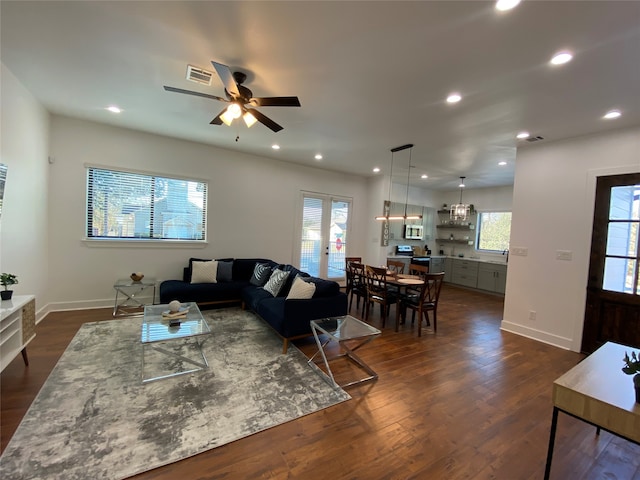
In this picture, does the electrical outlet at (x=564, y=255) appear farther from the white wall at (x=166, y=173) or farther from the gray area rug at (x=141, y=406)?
the white wall at (x=166, y=173)

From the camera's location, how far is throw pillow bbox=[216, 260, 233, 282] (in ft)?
16.1

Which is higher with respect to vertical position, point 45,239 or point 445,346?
point 45,239

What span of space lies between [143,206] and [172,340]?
3.07 metres

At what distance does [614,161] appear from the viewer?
3.42 meters

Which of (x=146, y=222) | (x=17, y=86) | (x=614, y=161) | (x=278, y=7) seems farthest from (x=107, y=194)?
(x=614, y=161)

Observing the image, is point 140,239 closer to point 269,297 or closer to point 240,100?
point 269,297

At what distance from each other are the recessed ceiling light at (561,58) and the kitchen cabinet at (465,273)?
235 inches

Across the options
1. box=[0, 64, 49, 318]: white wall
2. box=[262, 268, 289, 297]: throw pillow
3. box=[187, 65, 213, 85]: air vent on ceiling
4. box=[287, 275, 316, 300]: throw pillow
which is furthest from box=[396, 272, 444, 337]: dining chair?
box=[0, 64, 49, 318]: white wall

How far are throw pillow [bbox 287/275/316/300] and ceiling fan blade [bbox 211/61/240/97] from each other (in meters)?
2.21

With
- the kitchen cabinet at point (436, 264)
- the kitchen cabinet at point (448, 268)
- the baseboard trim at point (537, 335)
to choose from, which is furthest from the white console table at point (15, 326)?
the kitchen cabinet at point (448, 268)

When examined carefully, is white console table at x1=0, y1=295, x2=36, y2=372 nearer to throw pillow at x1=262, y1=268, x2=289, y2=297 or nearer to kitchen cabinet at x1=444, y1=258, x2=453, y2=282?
throw pillow at x1=262, y1=268, x2=289, y2=297

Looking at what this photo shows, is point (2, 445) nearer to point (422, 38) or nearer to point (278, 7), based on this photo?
point (278, 7)

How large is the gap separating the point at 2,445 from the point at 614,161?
6.35 m

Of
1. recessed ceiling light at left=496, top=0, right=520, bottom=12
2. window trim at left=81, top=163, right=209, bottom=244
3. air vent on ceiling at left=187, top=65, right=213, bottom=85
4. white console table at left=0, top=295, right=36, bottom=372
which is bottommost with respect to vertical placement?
white console table at left=0, top=295, right=36, bottom=372
